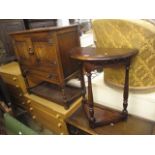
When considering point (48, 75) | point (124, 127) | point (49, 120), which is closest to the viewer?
point (124, 127)

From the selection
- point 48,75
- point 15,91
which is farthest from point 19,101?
point 48,75

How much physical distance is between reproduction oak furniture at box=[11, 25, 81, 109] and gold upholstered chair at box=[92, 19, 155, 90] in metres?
0.27

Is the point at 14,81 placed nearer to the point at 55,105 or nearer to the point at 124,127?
the point at 55,105

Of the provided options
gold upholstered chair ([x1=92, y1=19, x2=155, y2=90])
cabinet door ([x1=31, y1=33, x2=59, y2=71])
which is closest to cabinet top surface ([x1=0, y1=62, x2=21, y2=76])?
cabinet door ([x1=31, y1=33, x2=59, y2=71])

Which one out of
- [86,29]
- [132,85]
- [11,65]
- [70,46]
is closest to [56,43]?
[70,46]

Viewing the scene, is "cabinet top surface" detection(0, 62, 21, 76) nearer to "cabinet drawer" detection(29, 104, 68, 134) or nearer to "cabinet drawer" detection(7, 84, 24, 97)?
"cabinet drawer" detection(7, 84, 24, 97)

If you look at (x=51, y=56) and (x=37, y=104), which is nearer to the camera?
(x=51, y=56)

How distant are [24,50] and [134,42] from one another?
107cm

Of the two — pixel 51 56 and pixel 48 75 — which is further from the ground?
pixel 51 56

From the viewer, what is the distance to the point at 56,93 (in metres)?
1.71

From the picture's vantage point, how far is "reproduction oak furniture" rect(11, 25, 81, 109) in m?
1.21

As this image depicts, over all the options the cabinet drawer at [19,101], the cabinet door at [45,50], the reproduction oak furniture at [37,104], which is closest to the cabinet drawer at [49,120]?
the reproduction oak furniture at [37,104]
